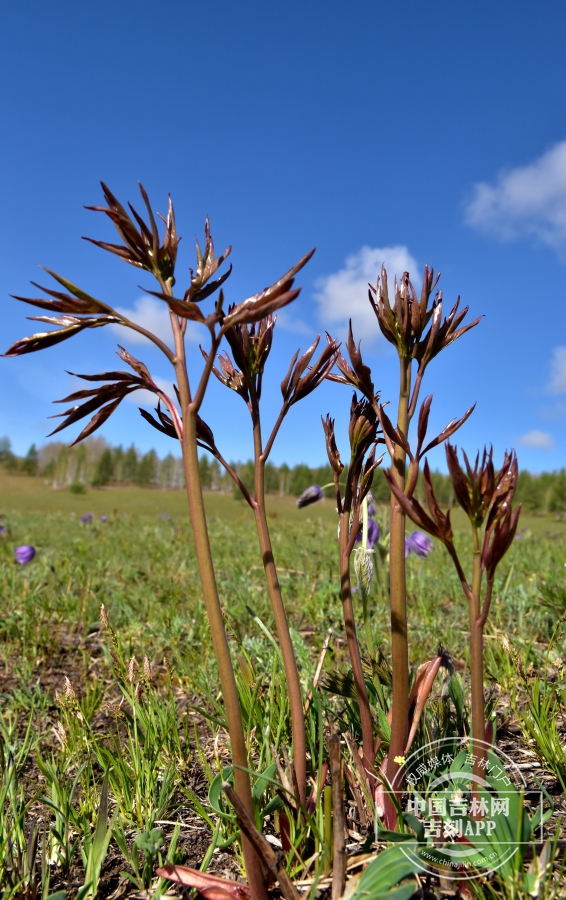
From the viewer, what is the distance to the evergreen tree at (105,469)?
89.6 meters

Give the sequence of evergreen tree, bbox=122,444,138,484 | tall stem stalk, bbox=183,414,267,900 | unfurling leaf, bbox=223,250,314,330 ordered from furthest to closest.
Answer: evergreen tree, bbox=122,444,138,484 → tall stem stalk, bbox=183,414,267,900 → unfurling leaf, bbox=223,250,314,330

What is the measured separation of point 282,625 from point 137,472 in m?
100

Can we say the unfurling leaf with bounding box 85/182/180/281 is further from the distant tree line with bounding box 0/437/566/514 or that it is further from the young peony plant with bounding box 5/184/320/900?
the distant tree line with bounding box 0/437/566/514

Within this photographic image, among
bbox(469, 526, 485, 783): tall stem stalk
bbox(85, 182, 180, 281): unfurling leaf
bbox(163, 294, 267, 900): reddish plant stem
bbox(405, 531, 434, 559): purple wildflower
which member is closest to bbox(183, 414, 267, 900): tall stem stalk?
bbox(163, 294, 267, 900): reddish plant stem

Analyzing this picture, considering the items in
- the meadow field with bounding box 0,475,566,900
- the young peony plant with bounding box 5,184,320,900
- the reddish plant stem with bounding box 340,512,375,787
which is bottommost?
the meadow field with bounding box 0,475,566,900

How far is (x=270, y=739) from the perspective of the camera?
1.58 metres

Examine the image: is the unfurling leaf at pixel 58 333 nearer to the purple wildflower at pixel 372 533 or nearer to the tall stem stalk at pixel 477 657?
the tall stem stalk at pixel 477 657

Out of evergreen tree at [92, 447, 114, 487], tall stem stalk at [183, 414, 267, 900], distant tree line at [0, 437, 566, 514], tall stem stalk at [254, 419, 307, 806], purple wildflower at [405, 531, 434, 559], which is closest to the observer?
tall stem stalk at [183, 414, 267, 900]

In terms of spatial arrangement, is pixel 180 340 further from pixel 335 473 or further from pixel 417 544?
pixel 417 544

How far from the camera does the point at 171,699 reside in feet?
5.74

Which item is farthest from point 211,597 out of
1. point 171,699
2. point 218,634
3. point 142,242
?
point 171,699

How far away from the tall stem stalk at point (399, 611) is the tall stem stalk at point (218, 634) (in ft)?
1.14

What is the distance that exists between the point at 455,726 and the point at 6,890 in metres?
1.17

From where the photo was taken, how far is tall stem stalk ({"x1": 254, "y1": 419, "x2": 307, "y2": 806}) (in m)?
1.13
